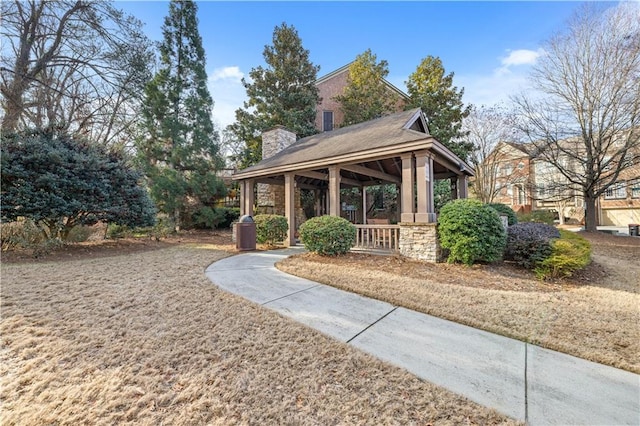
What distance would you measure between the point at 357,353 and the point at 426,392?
72 cm

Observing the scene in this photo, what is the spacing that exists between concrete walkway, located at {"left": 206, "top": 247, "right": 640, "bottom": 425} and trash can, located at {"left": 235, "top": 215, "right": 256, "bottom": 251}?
4.66 metres

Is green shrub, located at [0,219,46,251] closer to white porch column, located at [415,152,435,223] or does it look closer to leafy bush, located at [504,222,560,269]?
white porch column, located at [415,152,435,223]

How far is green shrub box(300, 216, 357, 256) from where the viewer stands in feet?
22.5

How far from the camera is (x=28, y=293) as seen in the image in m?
4.07

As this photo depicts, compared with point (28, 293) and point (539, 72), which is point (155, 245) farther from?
point (539, 72)

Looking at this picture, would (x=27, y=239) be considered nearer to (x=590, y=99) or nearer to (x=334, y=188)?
(x=334, y=188)

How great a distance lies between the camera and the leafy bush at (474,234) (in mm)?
5824

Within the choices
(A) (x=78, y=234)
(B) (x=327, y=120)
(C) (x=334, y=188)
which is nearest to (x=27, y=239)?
(A) (x=78, y=234)

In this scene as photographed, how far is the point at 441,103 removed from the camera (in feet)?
56.9

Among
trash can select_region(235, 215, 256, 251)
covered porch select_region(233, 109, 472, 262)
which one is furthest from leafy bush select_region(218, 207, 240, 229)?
trash can select_region(235, 215, 256, 251)

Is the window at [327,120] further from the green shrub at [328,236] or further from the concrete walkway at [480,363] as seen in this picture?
the concrete walkway at [480,363]

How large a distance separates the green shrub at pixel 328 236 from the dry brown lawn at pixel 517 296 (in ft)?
0.86

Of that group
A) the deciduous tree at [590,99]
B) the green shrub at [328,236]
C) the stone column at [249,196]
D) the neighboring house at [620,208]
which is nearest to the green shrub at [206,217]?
the stone column at [249,196]

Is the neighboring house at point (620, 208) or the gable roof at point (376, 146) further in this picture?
the neighboring house at point (620, 208)
